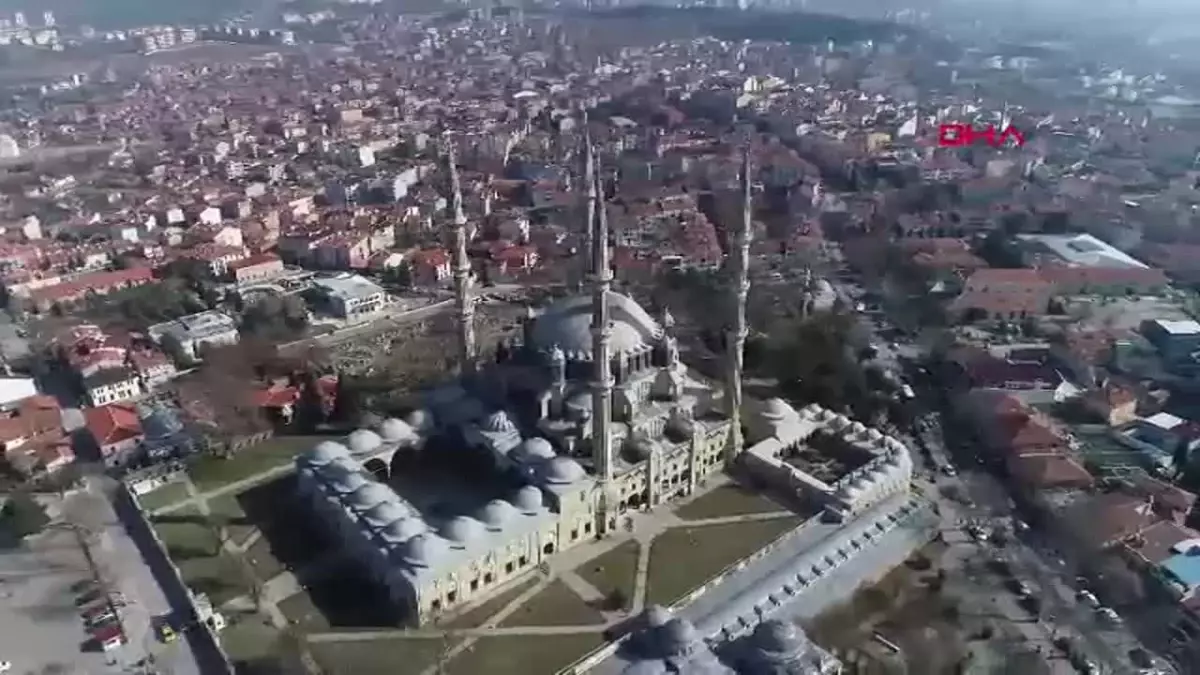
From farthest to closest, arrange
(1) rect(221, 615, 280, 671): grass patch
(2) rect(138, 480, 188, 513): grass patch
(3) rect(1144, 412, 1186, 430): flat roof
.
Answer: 1. (3) rect(1144, 412, 1186, 430): flat roof
2. (2) rect(138, 480, 188, 513): grass patch
3. (1) rect(221, 615, 280, 671): grass patch

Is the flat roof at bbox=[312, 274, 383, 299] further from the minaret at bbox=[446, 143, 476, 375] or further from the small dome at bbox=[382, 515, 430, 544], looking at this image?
the small dome at bbox=[382, 515, 430, 544]

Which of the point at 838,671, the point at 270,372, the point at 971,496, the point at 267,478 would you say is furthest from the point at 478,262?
the point at 838,671

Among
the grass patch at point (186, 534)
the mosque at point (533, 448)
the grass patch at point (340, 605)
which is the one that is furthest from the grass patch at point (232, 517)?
the grass patch at point (340, 605)

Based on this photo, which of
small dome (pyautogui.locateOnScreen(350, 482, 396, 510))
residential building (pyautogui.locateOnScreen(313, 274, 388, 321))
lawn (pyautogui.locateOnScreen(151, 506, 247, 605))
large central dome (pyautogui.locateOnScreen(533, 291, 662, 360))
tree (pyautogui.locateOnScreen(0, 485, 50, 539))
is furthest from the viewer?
residential building (pyautogui.locateOnScreen(313, 274, 388, 321))

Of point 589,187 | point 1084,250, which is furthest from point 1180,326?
point 589,187

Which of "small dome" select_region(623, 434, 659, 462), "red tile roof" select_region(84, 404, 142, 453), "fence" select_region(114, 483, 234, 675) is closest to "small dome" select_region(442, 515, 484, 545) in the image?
"small dome" select_region(623, 434, 659, 462)

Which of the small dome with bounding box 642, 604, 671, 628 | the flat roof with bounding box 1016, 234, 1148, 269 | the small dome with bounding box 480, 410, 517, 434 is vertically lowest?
the small dome with bounding box 642, 604, 671, 628

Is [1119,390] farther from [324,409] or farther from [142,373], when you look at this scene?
[142,373]
